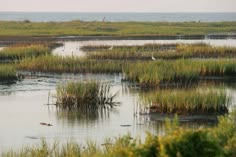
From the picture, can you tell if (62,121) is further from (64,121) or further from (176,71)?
(176,71)

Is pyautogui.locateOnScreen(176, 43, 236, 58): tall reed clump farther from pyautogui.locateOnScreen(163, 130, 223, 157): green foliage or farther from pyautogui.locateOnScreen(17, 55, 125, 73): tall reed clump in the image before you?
pyautogui.locateOnScreen(163, 130, 223, 157): green foliage

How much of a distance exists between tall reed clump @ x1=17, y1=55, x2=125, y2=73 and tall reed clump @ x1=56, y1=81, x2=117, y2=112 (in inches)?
434

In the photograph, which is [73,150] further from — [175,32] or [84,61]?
[175,32]

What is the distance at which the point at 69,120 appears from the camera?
71.0 feet

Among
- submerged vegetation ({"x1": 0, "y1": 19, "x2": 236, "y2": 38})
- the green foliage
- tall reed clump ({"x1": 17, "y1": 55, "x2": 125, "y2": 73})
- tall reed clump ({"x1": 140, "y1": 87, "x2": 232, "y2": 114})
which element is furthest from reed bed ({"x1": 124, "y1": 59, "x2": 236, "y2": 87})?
submerged vegetation ({"x1": 0, "y1": 19, "x2": 236, "y2": 38})

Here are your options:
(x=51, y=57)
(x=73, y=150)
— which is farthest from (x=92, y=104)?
(x=51, y=57)

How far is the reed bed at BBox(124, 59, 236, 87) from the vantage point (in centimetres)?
2927

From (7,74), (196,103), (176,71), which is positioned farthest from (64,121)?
(7,74)

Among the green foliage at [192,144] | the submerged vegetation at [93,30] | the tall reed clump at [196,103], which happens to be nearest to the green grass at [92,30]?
the submerged vegetation at [93,30]

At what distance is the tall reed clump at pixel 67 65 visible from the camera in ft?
116

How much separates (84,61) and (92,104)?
43.9 ft

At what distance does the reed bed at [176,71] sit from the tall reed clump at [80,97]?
5.29m

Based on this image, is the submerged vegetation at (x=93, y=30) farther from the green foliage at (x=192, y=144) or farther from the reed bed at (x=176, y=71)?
the green foliage at (x=192, y=144)

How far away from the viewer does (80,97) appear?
78.0 feet
